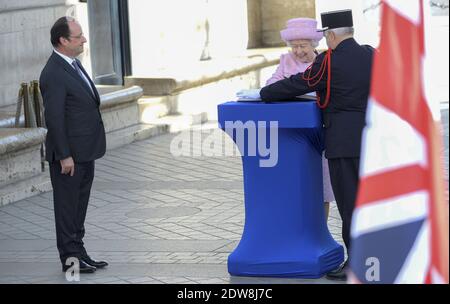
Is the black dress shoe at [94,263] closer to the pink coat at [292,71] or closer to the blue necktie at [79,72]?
the blue necktie at [79,72]

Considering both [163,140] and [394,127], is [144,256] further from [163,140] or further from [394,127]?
[163,140]

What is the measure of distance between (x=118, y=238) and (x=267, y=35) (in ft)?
43.5

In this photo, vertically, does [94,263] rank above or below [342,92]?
below

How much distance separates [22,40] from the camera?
12.7m

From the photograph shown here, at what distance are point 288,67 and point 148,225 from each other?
2159mm

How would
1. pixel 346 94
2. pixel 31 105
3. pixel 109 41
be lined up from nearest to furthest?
pixel 346 94
pixel 31 105
pixel 109 41

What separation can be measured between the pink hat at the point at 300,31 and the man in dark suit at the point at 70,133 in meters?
1.34

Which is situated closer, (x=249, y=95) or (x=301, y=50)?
(x=249, y=95)

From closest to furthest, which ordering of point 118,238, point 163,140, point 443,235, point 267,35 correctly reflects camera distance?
point 443,235, point 118,238, point 163,140, point 267,35

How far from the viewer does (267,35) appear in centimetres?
2080

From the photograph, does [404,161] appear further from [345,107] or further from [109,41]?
[109,41]

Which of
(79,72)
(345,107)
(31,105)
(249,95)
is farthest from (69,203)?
(31,105)
